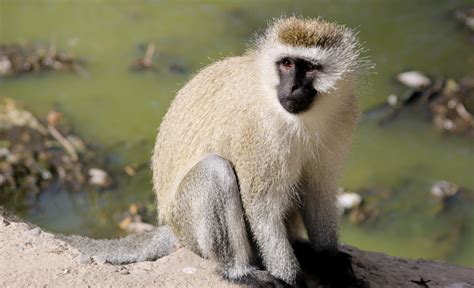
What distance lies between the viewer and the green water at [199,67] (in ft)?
33.2

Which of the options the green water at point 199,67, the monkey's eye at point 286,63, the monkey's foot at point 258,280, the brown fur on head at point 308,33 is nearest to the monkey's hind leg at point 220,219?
the monkey's foot at point 258,280

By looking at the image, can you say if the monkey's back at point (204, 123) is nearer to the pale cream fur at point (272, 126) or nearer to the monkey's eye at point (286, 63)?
the pale cream fur at point (272, 126)

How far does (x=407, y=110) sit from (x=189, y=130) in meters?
5.82

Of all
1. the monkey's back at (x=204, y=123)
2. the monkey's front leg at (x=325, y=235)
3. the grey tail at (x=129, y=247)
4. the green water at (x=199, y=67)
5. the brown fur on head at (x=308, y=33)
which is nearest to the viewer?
the brown fur on head at (x=308, y=33)

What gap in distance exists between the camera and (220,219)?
629cm

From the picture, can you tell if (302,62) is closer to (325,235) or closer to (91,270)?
(325,235)

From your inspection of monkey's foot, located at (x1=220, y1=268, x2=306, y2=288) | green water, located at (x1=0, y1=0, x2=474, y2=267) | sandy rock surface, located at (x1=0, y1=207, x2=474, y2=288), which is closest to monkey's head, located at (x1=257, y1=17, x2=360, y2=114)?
monkey's foot, located at (x1=220, y1=268, x2=306, y2=288)

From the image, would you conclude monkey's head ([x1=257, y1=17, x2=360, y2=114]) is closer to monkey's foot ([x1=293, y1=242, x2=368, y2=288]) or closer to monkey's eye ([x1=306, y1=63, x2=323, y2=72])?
monkey's eye ([x1=306, y1=63, x2=323, y2=72])

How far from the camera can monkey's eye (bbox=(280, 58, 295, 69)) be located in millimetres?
5971

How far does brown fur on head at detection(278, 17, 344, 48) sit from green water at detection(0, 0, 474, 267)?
13.7 ft

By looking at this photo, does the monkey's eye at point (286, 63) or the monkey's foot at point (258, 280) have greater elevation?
the monkey's eye at point (286, 63)

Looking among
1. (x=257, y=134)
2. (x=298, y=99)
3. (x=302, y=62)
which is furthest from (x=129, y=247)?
(x=302, y=62)

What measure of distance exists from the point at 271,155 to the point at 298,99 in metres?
0.47

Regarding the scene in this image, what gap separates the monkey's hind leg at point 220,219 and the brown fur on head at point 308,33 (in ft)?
3.27
